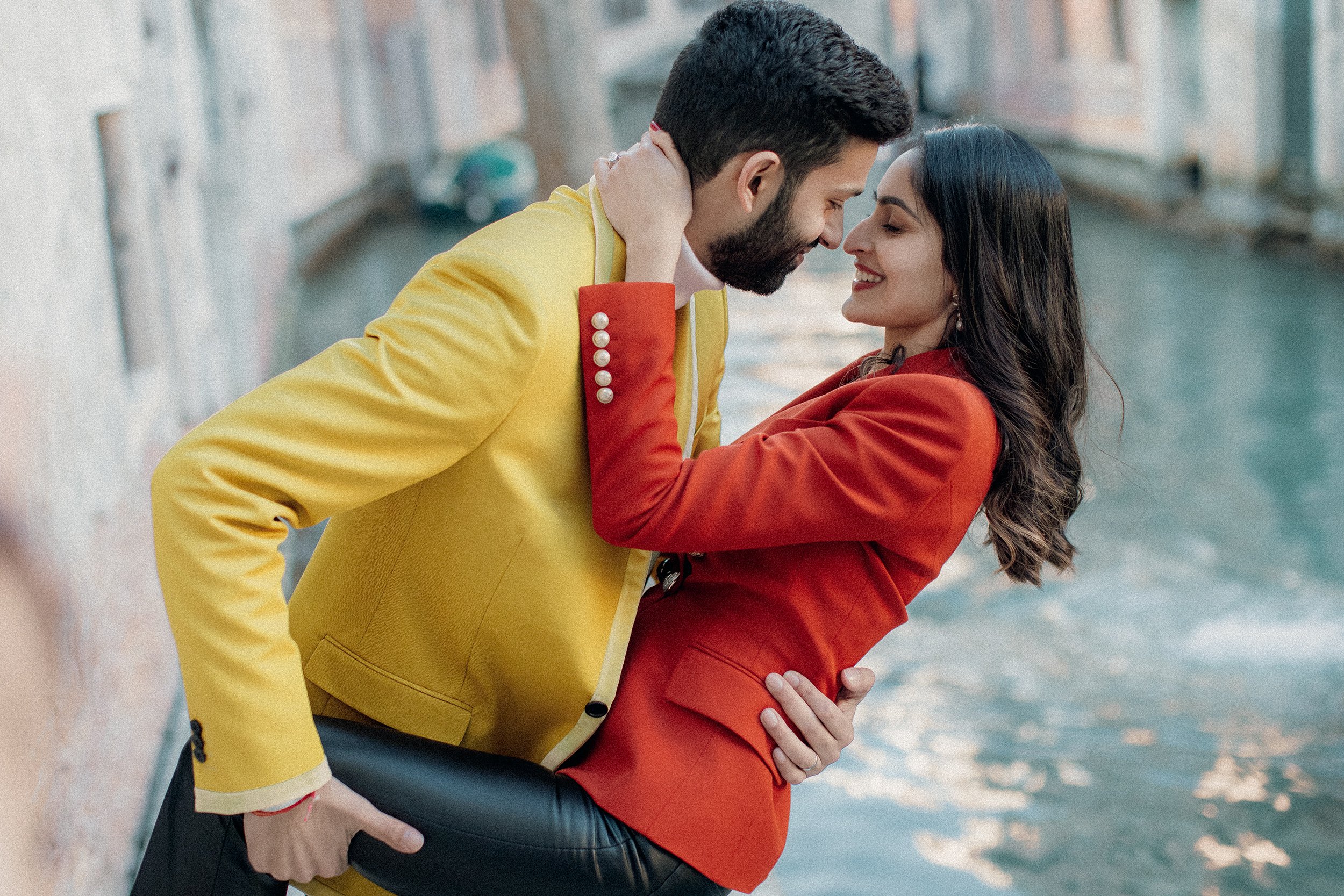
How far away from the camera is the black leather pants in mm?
1543

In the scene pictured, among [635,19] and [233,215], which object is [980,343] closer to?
[233,215]

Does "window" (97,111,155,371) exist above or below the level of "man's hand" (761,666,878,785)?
above

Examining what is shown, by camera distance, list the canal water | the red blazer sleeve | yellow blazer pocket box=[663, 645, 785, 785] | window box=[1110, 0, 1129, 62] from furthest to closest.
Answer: window box=[1110, 0, 1129, 62] < the canal water < yellow blazer pocket box=[663, 645, 785, 785] < the red blazer sleeve

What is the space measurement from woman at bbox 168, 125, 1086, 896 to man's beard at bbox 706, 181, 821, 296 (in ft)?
0.34

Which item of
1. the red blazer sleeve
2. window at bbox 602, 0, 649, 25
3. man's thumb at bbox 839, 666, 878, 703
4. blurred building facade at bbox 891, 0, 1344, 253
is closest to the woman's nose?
the red blazer sleeve

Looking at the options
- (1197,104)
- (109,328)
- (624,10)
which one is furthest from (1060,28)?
(109,328)

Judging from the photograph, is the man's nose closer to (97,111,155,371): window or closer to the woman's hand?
the woman's hand

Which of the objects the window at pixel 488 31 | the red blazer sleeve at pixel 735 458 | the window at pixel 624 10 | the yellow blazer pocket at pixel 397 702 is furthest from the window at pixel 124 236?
the window at pixel 624 10

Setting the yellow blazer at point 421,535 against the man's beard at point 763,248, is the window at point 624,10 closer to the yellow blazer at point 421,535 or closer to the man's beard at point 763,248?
the man's beard at point 763,248

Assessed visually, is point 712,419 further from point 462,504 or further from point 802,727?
point 462,504

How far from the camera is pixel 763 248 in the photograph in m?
1.77

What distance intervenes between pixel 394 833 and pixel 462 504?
1.29 ft

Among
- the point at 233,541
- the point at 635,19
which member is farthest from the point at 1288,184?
the point at 635,19

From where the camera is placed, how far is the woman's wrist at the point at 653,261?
1.66 metres
